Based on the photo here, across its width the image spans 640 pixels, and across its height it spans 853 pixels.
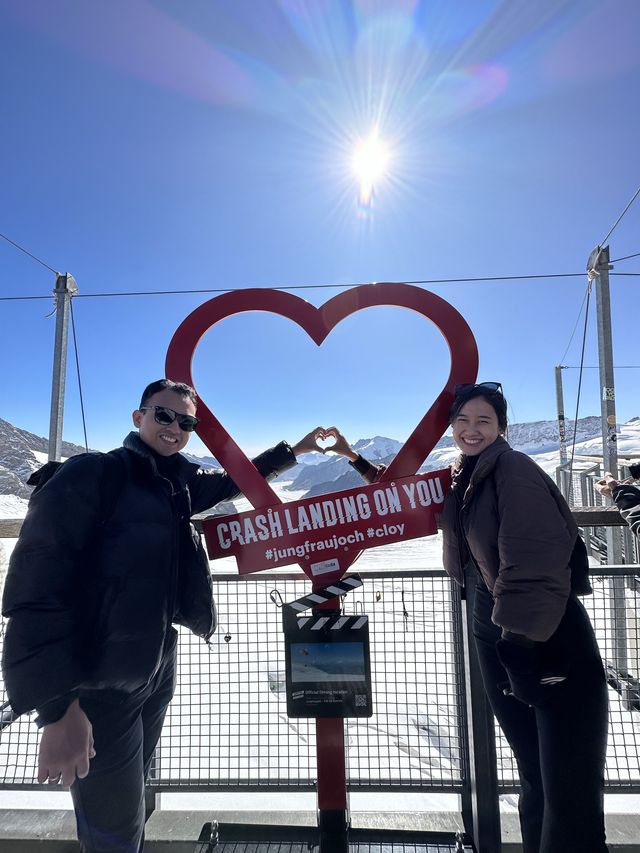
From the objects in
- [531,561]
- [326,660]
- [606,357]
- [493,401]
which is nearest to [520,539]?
[531,561]

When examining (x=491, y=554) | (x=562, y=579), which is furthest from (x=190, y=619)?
(x=562, y=579)

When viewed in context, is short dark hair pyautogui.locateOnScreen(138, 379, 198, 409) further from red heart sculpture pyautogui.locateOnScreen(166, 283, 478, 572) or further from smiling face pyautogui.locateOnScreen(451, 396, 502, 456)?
smiling face pyautogui.locateOnScreen(451, 396, 502, 456)

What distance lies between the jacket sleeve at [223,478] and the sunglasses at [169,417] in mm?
326

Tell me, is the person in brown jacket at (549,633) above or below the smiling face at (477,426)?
below

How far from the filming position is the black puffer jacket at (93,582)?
134 centimetres

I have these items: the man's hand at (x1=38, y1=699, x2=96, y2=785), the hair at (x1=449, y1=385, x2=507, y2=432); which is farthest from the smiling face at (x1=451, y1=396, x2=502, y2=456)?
the man's hand at (x1=38, y1=699, x2=96, y2=785)

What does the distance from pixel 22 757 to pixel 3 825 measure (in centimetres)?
48

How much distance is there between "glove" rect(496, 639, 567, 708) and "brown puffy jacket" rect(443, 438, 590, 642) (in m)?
0.09

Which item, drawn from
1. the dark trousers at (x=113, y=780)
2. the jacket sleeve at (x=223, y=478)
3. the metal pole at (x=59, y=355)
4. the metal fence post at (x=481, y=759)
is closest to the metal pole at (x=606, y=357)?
the metal fence post at (x=481, y=759)

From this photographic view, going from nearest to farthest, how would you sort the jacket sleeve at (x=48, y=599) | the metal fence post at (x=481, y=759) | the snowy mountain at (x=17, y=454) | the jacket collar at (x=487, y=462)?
the jacket sleeve at (x=48, y=599) → the jacket collar at (x=487, y=462) → the metal fence post at (x=481, y=759) → the snowy mountain at (x=17, y=454)

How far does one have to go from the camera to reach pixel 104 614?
4.93 feet

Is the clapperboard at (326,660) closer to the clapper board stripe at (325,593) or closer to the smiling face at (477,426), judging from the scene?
the clapper board stripe at (325,593)

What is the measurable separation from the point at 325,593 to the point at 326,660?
34cm

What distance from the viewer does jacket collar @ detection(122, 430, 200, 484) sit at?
5.80 feet
